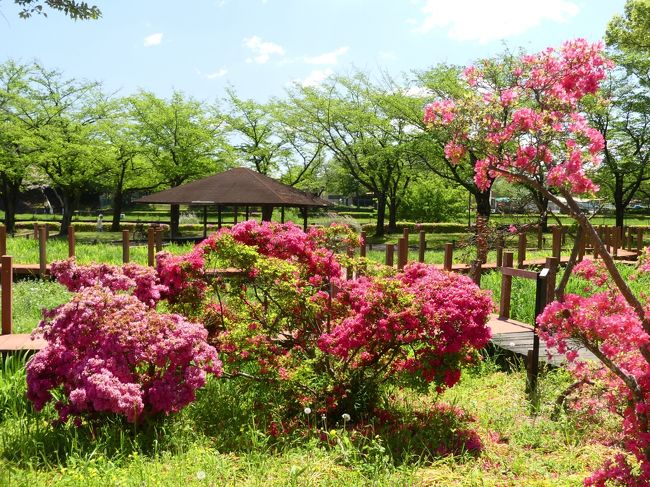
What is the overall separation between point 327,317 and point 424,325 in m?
1.12

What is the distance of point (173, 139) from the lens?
2897 centimetres

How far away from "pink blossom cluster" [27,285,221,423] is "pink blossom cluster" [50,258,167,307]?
67 cm

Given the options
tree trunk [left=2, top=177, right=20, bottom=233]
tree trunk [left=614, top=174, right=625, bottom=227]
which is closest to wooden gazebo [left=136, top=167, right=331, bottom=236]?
tree trunk [left=2, top=177, right=20, bottom=233]

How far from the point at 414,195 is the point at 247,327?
3216 centimetres

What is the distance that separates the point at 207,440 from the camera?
4.27 meters

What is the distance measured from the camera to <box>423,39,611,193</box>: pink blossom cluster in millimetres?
4055

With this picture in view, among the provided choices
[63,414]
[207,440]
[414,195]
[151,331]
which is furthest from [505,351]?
[414,195]

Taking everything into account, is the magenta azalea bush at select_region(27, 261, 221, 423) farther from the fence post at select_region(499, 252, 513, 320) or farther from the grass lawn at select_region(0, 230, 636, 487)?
the fence post at select_region(499, 252, 513, 320)

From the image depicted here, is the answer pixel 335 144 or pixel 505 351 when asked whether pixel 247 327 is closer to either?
pixel 505 351

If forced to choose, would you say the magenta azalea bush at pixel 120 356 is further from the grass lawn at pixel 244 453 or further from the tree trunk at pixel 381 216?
the tree trunk at pixel 381 216

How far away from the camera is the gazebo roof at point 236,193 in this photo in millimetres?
17062

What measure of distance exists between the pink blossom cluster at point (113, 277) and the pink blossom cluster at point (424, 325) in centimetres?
174

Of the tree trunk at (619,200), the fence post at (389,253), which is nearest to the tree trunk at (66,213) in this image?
the fence post at (389,253)

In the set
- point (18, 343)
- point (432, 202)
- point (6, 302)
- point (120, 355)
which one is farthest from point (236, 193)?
point (432, 202)
